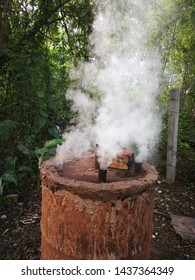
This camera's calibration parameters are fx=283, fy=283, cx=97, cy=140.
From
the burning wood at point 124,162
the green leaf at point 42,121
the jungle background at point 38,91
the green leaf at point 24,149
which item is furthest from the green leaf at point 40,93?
the burning wood at point 124,162

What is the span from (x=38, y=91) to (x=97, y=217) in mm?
2877

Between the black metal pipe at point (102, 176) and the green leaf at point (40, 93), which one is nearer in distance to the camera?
the black metal pipe at point (102, 176)

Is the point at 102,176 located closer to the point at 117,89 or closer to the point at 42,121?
the point at 117,89

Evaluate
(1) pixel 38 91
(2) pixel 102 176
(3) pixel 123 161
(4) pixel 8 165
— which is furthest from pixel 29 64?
(2) pixel 102 176

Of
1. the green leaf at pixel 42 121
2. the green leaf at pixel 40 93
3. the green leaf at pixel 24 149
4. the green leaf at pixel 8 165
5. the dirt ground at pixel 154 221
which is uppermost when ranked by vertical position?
the green leaf at pixel 40 93

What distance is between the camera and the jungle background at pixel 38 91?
345 centimetres

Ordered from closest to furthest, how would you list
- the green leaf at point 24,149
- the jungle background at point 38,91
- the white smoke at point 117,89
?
1. the white smoke at point 117,89
2. the jungle background at point 38,91
3. the green leaf at point 24,149

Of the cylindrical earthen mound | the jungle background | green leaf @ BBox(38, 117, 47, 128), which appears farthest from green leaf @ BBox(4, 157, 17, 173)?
the cylindrical earthen mound

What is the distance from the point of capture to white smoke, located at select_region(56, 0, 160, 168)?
240 cm

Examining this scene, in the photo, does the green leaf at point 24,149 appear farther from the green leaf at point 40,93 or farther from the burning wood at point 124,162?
the burning wood at point 124,162

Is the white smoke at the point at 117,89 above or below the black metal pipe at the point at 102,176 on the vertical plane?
above

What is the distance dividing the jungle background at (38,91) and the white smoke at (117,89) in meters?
0.21

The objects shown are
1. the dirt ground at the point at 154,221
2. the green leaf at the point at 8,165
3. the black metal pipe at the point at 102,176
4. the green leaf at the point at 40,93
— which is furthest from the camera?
the green leaf at the point at 40,93

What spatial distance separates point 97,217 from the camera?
64.3 inches
